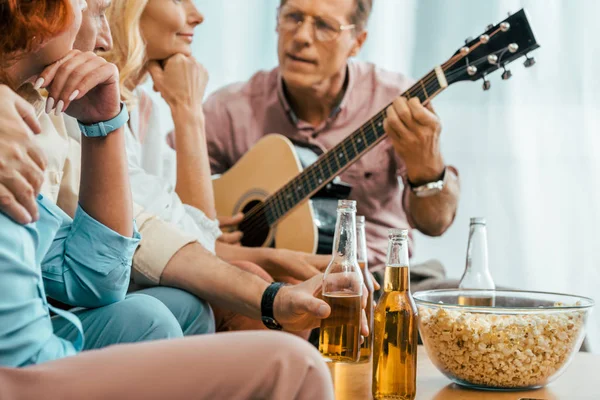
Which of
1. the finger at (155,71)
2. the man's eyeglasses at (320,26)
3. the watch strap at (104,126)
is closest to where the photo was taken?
the watch strap at (104,126)

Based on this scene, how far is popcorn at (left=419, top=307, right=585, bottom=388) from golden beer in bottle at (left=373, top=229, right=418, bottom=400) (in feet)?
0.24

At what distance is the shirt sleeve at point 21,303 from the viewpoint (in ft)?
2.43

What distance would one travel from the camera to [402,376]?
1.01m

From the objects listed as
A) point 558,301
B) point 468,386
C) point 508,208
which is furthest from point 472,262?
point 508,208

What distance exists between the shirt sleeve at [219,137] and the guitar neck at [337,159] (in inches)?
17.0

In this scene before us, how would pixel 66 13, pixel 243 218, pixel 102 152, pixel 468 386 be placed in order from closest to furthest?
pixel 66 13
pixel 102 152
pixel 468 386
pixel 243 218

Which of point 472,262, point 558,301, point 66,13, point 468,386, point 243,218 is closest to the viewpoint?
point 66,13

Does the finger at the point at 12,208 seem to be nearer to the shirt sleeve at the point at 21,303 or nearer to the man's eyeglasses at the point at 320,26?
the shirt sleeve at the point at 21,303

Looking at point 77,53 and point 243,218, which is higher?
point 77,53

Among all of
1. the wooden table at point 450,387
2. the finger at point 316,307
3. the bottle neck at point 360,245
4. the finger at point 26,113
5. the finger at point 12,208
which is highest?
the finger at point 26,113

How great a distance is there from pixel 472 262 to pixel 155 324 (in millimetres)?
617

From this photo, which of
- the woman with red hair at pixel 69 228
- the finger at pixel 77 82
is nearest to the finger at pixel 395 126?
the woman with red hair at pixel 69 228

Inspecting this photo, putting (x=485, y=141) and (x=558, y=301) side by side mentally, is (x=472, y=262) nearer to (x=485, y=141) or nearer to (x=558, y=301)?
(x=558, y=301)

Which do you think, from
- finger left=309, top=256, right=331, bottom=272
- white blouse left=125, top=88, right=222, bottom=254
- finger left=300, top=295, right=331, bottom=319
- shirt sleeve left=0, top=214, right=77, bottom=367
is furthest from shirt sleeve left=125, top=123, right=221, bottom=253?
shirt sleeve left=0, top=214, right=77, bottom=367
